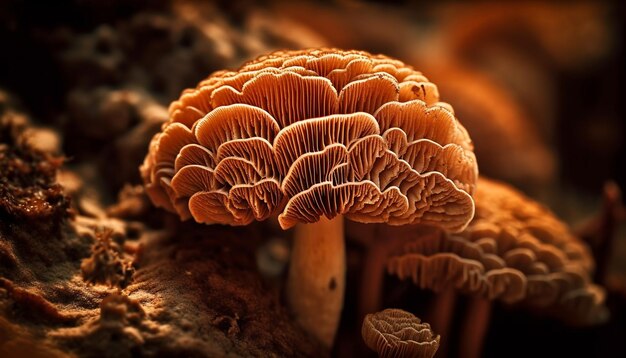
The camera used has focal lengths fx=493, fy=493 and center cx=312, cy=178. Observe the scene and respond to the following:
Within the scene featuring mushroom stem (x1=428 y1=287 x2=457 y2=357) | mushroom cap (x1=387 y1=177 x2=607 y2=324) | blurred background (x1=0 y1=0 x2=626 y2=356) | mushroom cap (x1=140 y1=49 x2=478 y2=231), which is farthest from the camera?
blurred background (x1=0 y1=0 x2=626 y2=356)

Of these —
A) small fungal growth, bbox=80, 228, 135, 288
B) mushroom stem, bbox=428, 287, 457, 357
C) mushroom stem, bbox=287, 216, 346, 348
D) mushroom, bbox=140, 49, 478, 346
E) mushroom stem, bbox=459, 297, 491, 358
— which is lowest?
mushroom stem, bbox=459, 297, 491, 358

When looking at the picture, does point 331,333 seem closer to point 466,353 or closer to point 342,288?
point 342,288

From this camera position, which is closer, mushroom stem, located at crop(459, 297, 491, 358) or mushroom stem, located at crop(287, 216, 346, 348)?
mushroom stem, located at crop(287, 216, 346, 348)

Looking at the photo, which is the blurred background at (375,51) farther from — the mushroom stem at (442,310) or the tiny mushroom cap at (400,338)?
the tiny mushroom cap at (400,338)

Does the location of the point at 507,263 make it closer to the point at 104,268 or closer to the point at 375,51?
the point at 104,268

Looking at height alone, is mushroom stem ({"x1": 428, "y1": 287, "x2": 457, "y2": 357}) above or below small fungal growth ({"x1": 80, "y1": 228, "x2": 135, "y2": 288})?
below

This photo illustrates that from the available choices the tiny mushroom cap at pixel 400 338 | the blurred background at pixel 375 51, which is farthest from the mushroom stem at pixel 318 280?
the blurred background at pixel 375 51

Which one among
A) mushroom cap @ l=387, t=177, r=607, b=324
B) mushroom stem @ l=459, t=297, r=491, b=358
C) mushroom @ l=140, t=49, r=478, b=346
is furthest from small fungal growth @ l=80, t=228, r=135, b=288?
mushroom stem @ l=459, t=297, r=491, b=358

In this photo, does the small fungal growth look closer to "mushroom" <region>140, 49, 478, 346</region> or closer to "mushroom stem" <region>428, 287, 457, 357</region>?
"mushroom" <region>140, 49, 478, 346</region>

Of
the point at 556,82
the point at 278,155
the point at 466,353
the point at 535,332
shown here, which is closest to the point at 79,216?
the point at 278,155
